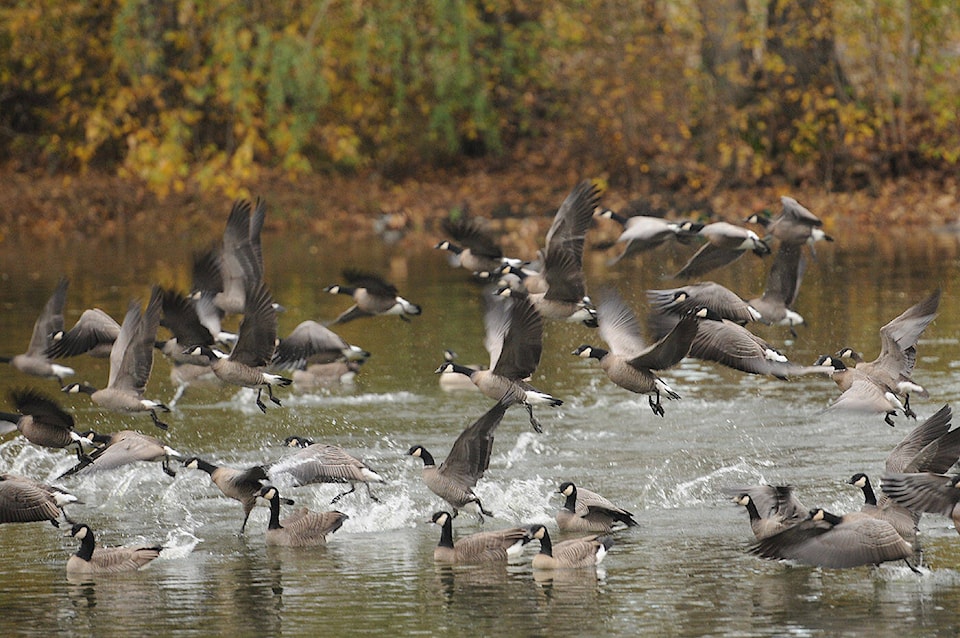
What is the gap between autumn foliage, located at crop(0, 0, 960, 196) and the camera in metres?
30.1

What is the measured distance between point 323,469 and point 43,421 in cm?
242

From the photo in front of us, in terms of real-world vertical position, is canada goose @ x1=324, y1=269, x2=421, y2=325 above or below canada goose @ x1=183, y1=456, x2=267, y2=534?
above

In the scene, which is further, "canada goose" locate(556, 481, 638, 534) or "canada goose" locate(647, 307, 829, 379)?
"canada goose" locate(647, 307, 829, 379)

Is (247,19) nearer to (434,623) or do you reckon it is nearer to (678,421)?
(678,421)

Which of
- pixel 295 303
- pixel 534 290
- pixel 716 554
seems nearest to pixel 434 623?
pixel 716 554

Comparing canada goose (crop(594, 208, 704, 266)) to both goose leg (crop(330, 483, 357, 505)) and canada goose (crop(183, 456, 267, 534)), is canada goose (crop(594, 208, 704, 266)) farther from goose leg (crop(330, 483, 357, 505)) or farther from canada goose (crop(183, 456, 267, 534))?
canada goose (crop(183, 456, 267, 534))

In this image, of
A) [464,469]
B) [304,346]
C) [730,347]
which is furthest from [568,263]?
[304,346]

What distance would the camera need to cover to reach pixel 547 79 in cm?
3669

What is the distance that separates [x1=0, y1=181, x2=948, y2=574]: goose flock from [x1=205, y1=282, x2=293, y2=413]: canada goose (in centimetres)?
2

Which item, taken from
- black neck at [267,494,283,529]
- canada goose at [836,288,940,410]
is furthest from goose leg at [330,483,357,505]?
canada goose at [836,288,940,410]

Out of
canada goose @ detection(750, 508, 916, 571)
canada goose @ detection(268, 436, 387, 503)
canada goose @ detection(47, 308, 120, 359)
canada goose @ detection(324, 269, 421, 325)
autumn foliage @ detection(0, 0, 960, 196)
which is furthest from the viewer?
autumn foliage @ detection(0, 0, 960, 196)

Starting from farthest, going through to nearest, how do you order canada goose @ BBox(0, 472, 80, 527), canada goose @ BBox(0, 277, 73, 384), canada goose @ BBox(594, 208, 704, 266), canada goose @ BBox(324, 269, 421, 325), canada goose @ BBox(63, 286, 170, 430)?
canada goose @ BBox(0, 277, 73, 384) < canada goose @ BBox(324, 269, 421, 325) < canada goose @ BBox(594, 208, 704, 266) < canada goose @ BBox(63, 286, 170, 430) < canada goose @ BBox(0, 472, 80, 527)

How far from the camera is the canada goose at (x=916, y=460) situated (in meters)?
10.6

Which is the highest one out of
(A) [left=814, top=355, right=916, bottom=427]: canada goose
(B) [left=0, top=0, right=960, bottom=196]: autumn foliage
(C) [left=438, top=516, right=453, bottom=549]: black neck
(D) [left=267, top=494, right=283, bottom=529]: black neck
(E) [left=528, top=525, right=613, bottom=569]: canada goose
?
(B) [left=0, top=0, right=960, bottom=196]: autumn foliage
